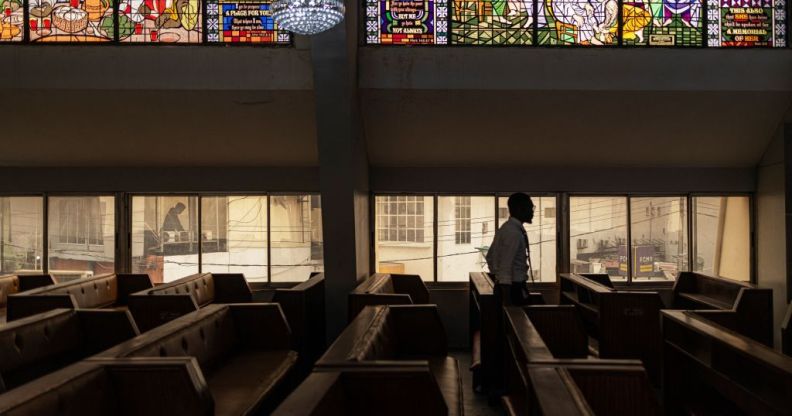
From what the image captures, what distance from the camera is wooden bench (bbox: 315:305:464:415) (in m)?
2.81

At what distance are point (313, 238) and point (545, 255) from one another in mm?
2861

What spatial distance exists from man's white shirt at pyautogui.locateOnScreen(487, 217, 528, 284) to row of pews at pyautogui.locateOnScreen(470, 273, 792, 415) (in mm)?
253

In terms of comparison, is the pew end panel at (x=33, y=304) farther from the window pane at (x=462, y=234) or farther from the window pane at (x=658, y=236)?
the window pane at (x=658, y=236)

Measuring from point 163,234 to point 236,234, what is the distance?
35.3 inches

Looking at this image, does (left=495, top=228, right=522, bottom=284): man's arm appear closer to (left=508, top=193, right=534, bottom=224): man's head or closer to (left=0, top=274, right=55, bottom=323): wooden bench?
(left=508, top=193, right=534, bottom=224): man's head

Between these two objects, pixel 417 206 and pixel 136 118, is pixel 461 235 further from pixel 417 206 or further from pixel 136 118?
pixel 136 118

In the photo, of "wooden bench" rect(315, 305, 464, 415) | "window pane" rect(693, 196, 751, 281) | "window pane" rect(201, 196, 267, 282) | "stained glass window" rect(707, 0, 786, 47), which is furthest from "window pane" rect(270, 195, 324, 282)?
"stained glass window" rect(707, 0, 786, 47)

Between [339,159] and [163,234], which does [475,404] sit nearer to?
[339,159]

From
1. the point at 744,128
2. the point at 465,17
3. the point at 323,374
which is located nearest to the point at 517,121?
the point at 465,17

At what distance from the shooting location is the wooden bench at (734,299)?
5371 millimetres

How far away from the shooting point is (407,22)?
20.0ft

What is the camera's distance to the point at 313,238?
23.9 ft

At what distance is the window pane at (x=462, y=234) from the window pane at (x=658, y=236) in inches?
70.8

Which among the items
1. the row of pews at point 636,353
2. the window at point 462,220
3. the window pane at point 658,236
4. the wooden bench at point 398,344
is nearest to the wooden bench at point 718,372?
the row of pews at point 636,353
